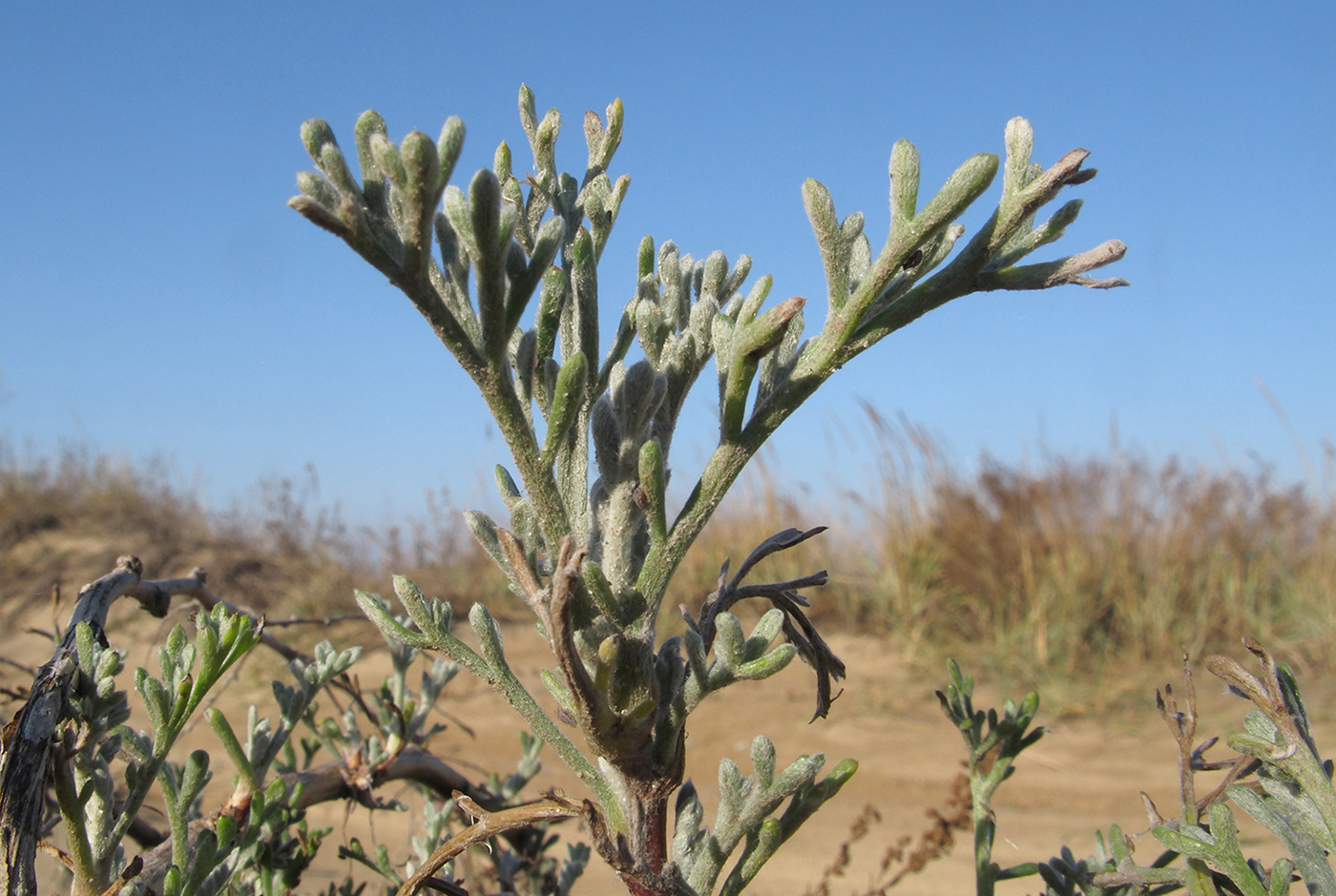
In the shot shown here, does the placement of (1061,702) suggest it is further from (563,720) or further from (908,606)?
(563,720)

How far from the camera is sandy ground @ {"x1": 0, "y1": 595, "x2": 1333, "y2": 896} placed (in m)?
3.79

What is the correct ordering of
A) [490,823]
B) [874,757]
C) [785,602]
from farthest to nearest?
[874,757], [785,602], [490,823]

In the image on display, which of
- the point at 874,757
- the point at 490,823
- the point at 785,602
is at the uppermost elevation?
the point at 785,602

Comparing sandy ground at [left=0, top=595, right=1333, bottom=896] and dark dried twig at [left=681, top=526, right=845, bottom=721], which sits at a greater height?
dark dried twig at [left=681, top=526, right=845, bottom=721]

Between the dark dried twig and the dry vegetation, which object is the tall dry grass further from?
the dark dried twig

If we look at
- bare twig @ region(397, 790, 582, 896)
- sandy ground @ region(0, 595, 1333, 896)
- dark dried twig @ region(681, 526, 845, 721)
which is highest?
dark dried twig @ region(681, 526, 845, 721)

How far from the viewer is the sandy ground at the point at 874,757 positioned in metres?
3.79

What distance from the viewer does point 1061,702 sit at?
6.13m

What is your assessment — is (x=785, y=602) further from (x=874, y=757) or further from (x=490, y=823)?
(x=874, y=757)

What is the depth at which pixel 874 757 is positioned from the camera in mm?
5621

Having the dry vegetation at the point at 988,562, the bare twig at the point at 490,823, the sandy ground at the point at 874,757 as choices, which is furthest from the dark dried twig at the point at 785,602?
the dry vegetation at the point at 988,562

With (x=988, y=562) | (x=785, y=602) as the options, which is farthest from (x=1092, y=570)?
(x=785, y=602)

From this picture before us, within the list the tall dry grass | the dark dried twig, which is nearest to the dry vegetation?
the tall dry grass

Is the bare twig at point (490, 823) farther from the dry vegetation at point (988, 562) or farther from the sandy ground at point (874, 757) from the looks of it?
the dry vegetation at point (988, 562)
